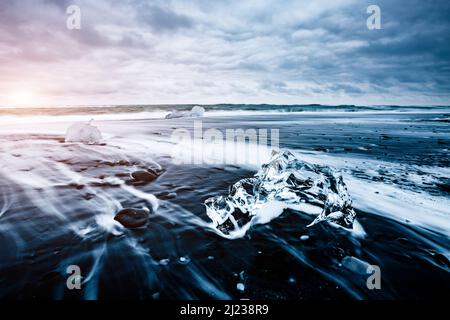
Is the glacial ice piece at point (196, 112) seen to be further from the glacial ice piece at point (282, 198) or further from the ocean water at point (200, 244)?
the glacial ice piece at point (282, 198)

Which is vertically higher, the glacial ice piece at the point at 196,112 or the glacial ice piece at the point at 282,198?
the glacial ice piece at the point at 196,112

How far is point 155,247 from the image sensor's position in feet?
8.27

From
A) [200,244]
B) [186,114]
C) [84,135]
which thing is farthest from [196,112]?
[200,244]

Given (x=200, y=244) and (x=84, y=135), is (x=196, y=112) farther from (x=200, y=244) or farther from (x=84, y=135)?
(x=200, y=244)

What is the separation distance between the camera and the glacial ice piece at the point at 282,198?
9.96 feet

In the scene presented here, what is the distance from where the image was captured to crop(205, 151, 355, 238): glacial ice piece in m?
3.04

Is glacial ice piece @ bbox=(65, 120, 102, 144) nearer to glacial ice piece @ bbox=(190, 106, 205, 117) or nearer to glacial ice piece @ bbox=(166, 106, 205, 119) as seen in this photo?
glacial ice piece @ bbox=(166, 106, 205, 119)

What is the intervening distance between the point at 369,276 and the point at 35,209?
395 cm

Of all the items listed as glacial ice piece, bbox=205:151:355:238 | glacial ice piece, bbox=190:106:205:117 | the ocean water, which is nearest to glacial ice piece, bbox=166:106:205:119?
glacial ice piece, bbox=190:106:205:117

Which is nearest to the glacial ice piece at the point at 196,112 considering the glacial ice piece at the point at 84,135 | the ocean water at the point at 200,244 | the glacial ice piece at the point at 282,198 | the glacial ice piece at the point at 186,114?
the glacial ice piece at the point at 186,114

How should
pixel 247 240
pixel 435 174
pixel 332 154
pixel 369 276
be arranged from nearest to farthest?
pixel 369 276 → pixel 247 240 → pixel 435 174 → pixel 332 154

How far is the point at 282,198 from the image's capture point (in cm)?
343
